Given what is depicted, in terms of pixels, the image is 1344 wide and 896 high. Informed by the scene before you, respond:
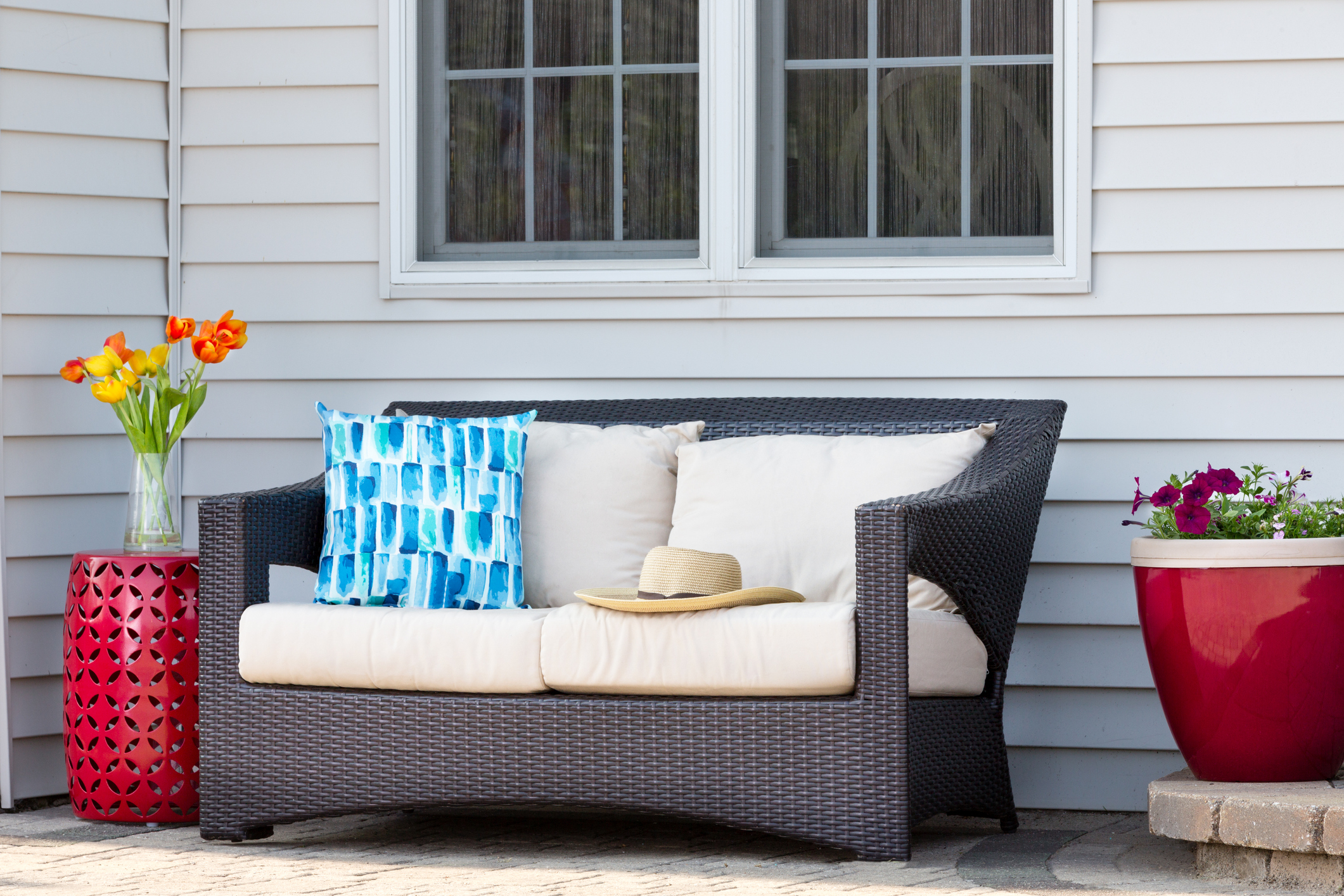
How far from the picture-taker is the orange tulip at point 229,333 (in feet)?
10.7

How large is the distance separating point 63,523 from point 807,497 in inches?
64.4

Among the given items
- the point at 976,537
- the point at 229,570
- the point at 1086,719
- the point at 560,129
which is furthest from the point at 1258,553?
the point at 560,129

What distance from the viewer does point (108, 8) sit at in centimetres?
353

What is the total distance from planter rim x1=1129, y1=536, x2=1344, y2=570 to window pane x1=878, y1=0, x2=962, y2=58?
4.45 ft

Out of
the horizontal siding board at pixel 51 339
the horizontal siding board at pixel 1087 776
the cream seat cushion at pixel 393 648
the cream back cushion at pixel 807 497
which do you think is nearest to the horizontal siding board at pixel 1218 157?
the cream back cushion at pixel 807 497

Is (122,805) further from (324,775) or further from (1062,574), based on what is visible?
(1062,574)

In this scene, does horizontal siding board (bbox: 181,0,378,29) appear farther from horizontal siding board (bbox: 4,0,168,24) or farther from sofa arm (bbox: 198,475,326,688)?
sofa arm (bbox: 198,475,326,688)

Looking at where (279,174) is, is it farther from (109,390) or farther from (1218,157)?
(1218,157)

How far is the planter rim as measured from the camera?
8.57 feet

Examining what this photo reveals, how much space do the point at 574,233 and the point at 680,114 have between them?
37cm

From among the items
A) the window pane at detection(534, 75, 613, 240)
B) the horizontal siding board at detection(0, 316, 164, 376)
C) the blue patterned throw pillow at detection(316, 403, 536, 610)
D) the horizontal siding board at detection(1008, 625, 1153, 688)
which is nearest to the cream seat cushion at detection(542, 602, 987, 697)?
the blue patterned throw pillow at detection(316, 403, 536, 610)

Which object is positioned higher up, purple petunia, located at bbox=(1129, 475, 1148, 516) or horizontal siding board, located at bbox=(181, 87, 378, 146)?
horizontal siding board, located at bbox=(181, 87, 378, 146)

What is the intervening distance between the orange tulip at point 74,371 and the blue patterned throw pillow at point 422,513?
0.54m

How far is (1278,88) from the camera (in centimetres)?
325
